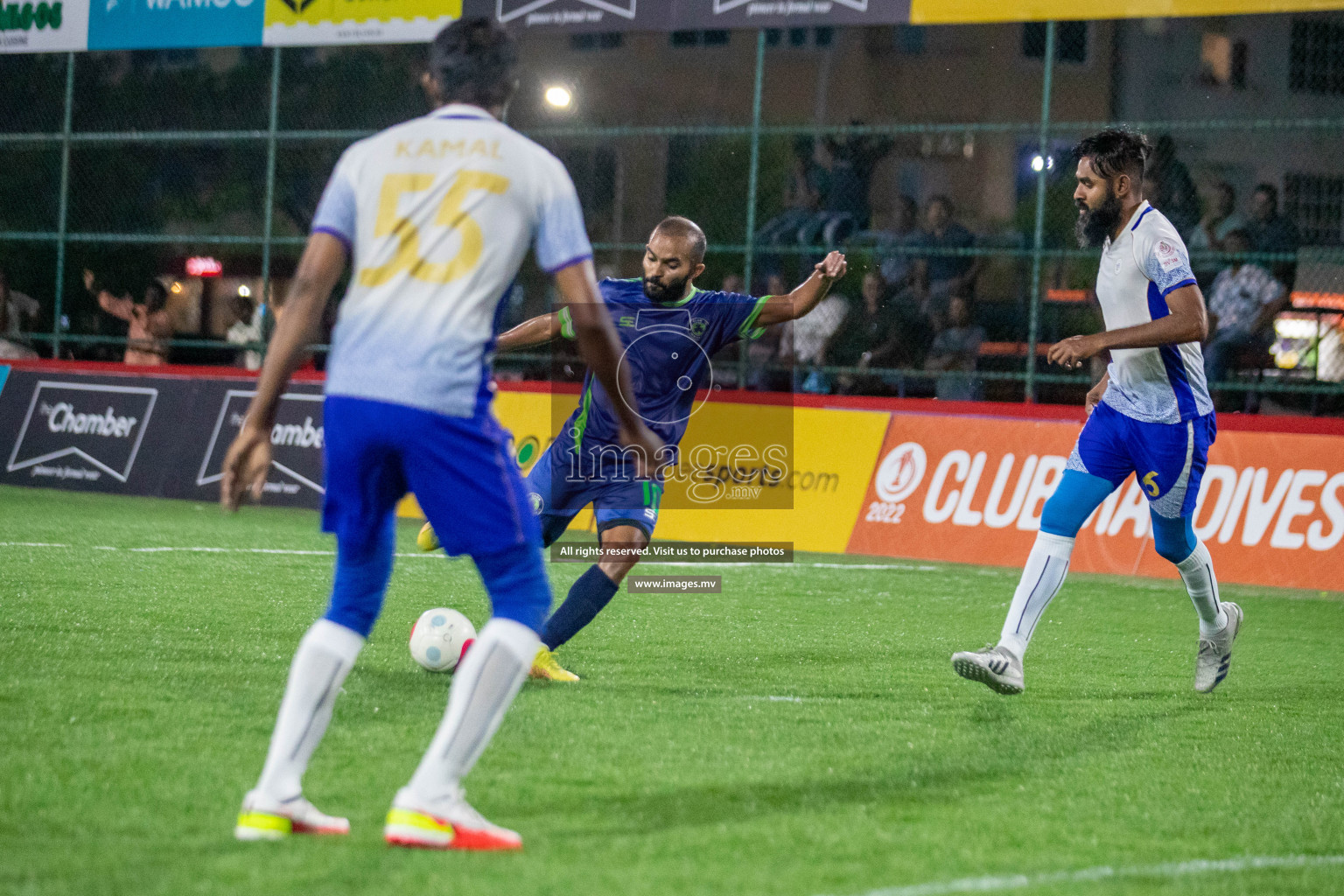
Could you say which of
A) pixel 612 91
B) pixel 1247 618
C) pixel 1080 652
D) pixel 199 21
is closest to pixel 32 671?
pixel 1080 652

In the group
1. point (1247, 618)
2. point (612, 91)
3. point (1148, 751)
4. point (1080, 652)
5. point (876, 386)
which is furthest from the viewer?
point (612, 91)

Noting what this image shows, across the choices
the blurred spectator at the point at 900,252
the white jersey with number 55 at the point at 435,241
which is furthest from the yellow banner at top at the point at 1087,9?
the white jersey with number 55 at the point at 435,241

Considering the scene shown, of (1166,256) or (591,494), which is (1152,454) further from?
(591,494)

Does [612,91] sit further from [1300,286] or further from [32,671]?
[32,671]

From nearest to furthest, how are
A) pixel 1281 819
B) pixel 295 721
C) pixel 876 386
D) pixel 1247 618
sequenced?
pixel 295 721 → pixel 1281 819 → pixel 1247 618 → pixel 876 386

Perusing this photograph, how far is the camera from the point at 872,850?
4027 millimetres

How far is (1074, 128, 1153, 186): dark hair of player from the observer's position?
6527 mm

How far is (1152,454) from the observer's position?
6535 mm

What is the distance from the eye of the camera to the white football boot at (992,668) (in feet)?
20.3

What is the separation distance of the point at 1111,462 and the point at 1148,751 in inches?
56.8

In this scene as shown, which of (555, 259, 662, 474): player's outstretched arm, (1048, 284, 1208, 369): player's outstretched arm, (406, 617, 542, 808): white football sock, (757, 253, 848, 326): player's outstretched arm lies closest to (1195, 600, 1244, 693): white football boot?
(1048, 284, 1208, 369): player's outstretched arm

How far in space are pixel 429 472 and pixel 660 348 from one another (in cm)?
288

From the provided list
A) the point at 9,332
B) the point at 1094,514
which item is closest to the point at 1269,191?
the point at 1094,514

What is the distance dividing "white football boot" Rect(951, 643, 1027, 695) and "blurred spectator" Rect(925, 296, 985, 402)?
8.08m
